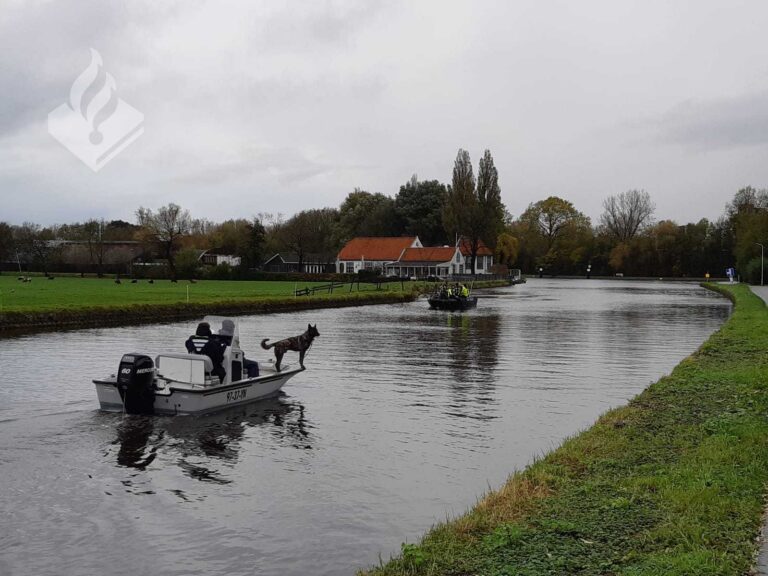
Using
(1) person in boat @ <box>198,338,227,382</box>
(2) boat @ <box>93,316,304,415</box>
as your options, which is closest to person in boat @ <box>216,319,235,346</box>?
(2) boat @ <box>93,316,304,415</box>

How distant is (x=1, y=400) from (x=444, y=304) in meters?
38.6

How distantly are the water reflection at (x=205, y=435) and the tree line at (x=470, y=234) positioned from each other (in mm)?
80266

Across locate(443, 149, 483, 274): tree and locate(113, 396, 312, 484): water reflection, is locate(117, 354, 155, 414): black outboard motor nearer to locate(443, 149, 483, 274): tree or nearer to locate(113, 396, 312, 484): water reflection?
locate(113, 396, 312, 484): water reflection

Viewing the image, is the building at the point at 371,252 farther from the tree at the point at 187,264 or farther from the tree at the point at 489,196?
the tree at the point at 187,264

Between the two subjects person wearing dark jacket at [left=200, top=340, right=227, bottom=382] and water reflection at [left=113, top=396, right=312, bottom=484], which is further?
person wearing dark jacket at [left=200, top=340, right=227, bottom=382]

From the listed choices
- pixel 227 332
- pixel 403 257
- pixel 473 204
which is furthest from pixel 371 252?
pixel 227 332

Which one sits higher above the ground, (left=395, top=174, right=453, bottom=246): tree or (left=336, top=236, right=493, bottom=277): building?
(left=395, top=174, right=453, bottom=246): tree

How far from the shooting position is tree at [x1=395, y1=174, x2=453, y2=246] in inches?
4906

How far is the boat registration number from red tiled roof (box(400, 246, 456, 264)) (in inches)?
3847

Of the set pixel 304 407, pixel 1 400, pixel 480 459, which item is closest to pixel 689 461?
pixel 480 459

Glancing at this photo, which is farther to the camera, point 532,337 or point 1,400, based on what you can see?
point 532,337

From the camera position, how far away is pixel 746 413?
1274 cm

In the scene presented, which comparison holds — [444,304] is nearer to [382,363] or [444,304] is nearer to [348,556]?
[382,363]

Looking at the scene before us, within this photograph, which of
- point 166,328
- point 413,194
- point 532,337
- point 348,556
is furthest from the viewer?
point 413,194
